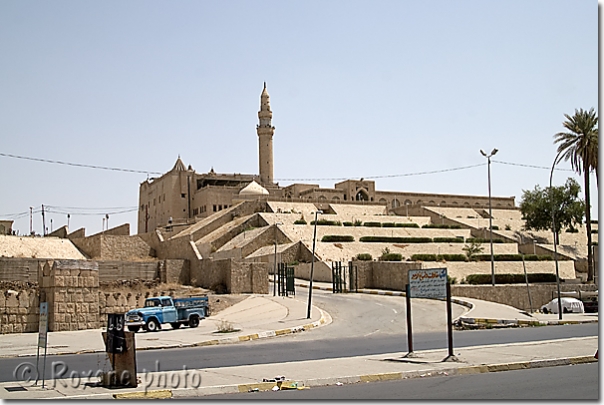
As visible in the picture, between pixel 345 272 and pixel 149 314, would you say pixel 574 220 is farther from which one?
pixel 149 314

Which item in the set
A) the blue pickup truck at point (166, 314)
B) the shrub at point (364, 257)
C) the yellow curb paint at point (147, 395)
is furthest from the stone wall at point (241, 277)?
the yellow curb paint at point (147, 395)

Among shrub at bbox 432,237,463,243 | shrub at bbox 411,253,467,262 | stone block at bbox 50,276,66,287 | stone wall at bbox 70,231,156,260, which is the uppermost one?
shrub at bbox 432,237,463,243

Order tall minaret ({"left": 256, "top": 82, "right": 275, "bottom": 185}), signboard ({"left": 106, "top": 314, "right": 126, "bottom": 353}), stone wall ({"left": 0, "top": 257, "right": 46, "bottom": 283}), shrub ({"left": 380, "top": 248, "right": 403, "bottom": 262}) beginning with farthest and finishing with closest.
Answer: tall minaret ({"left": 256, "top": 82, "right": 275, "bottom": 185}) → shrub ({"left": 380, "top": 248, "right": 403, "bottom": 262}) → stone wall ({"left": 0, "top": 257, "right": 46, "bottom": 283}) → signboard ({"left": 106, "top": 314, "right": 126, "bottom": 353})

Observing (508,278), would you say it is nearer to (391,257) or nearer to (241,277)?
(391,257)

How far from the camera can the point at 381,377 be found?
11.7 metres

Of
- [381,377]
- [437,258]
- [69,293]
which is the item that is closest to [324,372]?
[381,377]

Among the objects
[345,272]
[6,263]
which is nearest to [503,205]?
[345,272]

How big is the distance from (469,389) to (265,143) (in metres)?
77.8

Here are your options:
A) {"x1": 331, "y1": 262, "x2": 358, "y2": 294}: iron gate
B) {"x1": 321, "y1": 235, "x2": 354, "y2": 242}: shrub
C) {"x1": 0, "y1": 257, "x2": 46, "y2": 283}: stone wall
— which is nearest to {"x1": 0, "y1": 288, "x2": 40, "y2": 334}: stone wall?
{"x1": 0, "y1": 257, "x2": 46, "y2": 283}: stone wall

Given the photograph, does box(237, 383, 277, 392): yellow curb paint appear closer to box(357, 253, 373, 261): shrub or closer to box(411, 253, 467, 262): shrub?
box(411, 253, 467, 262): shrub

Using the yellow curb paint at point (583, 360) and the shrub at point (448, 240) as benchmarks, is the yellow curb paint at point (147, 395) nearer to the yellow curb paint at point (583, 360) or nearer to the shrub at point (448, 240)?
the yellow curb paint at point (583, 360)

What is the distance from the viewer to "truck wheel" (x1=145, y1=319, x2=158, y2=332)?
2422cm

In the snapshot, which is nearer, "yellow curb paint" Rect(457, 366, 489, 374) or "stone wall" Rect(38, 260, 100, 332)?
"yellow curb paint" Rect(457, 366, 489, 374)

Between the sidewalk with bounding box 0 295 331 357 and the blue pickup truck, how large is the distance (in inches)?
13.1
